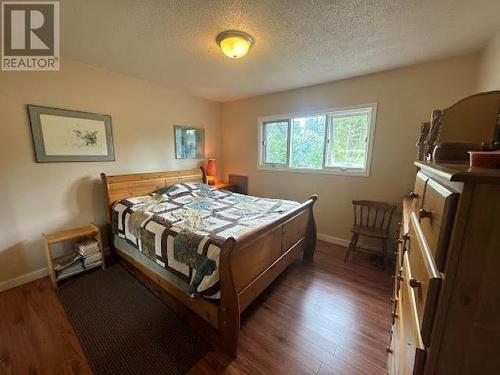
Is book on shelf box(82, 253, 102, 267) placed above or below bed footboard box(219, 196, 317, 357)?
below

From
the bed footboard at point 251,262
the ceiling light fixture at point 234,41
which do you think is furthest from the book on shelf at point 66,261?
the ceiling light fixture at point 234,41

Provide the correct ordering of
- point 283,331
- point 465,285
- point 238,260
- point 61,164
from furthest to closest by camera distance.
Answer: point 61,164 → point 283,331 → point 238,260 → point 465,285

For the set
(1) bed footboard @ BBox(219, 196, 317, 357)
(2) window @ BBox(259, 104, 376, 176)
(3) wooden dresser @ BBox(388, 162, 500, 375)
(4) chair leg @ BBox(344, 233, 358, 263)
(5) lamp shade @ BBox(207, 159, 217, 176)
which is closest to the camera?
(3) wooden dresser @ BBox(388, 162, 500, 375)

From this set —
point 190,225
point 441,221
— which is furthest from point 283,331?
point 441,221

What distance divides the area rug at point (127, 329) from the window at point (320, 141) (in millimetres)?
2716

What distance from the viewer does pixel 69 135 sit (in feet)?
7.97

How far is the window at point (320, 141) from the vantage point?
2912 mm

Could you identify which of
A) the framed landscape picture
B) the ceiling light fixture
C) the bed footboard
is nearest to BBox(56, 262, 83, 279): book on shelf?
the framed landscape picture

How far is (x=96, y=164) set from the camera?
2.68 meters

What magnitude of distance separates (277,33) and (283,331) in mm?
2509

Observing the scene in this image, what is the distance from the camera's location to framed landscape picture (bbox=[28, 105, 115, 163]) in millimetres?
2223

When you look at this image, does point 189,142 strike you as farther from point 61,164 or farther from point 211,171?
point 61,164

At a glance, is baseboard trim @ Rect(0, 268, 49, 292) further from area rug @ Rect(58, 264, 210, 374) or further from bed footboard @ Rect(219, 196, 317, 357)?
bed footboard @ Rect(219, 196, 317, 357)

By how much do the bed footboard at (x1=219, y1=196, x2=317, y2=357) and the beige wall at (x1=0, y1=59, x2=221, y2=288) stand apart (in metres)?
2.29
